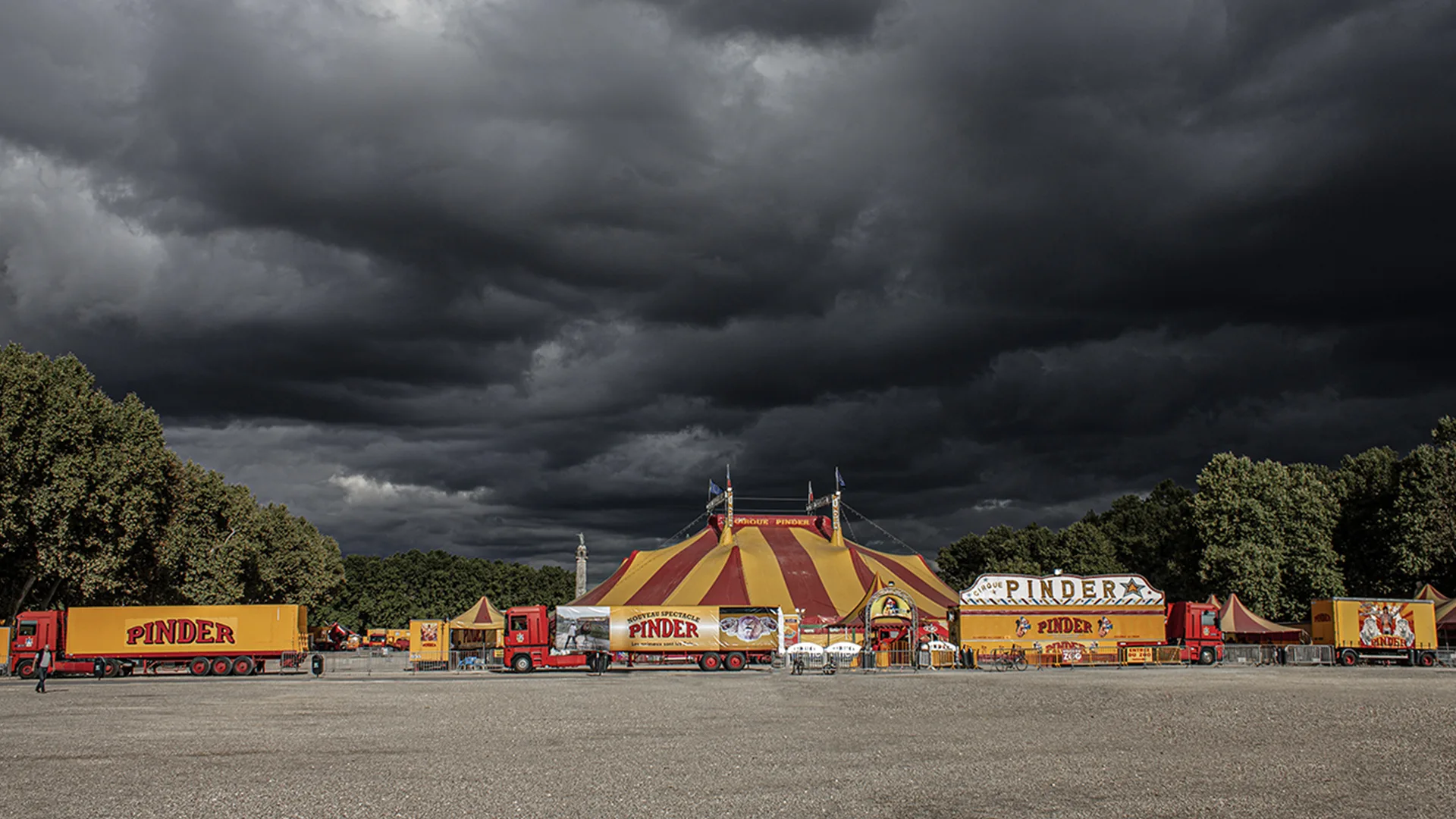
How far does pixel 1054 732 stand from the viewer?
1767 centimetres

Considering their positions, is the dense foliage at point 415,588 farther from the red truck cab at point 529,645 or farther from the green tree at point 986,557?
the red truck cab at point 529,645

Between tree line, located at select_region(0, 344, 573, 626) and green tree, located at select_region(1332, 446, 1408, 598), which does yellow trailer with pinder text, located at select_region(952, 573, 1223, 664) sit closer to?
green tree, located at select_region(1332, 446, 1408, 598)

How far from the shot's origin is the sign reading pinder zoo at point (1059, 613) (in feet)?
162

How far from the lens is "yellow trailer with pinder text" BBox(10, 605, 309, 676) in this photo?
41.6m

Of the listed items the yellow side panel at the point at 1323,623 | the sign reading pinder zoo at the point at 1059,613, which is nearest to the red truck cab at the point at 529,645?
the sign reading pinder zoo at the point at 1059,613

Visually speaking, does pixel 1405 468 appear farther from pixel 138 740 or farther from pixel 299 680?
pixel 138 740

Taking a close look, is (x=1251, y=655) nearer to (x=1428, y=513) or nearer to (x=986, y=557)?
(x=1428, y=513)

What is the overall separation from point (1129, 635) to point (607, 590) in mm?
34547

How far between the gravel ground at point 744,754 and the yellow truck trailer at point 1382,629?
22.4 metres

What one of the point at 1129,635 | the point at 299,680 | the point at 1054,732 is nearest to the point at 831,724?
the point at 1054,732

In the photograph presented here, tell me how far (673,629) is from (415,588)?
2963 inches

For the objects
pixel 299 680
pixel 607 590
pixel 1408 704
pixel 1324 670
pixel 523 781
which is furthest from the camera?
pixel 607 590

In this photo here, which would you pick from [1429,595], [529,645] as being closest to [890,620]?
[529,645]

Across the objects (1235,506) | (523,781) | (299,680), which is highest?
(1235,506)
